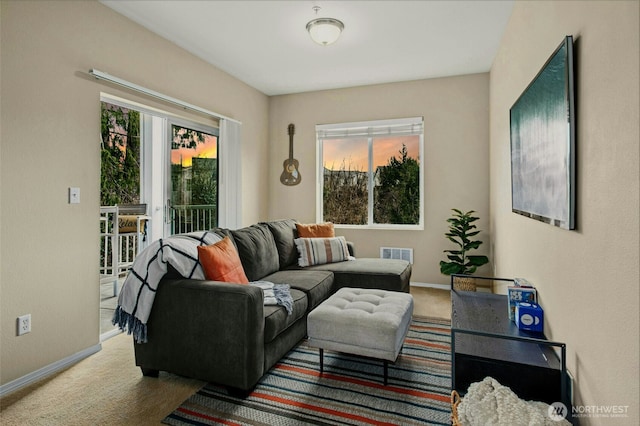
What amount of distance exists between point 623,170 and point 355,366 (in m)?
1.90

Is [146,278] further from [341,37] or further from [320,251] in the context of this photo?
[341,37]

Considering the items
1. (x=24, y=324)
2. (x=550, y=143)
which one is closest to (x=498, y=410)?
(x=550, y=143)

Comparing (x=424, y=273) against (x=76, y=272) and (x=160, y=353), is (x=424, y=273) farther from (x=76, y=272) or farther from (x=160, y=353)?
(x=76, y=272)

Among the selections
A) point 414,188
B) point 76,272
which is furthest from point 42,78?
point 414,188

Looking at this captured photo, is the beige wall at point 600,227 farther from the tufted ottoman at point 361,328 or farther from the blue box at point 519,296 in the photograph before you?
the tufted ottoman at point 361,328

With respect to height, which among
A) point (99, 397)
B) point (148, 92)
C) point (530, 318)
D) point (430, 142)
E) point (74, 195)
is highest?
point (148, 92)

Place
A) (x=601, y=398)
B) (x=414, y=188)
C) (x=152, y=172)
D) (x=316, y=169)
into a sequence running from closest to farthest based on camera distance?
(x=601, y=398)
(x=152, y=172)
(x=414, y=188)
(x=316, y=169)

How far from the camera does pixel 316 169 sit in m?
5.21

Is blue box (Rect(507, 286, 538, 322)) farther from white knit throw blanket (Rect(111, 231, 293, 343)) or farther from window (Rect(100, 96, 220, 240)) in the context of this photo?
window (Rect(100, 96, 220, 240))

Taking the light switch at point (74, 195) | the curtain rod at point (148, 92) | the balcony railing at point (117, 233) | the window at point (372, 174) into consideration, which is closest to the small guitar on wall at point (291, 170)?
the window at point (372, 174)

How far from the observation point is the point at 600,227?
4.22 feet

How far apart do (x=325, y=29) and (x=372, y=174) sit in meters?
2.35

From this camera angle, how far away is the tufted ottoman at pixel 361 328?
6.89ft

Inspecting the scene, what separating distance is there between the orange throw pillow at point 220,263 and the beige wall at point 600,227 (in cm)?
189
